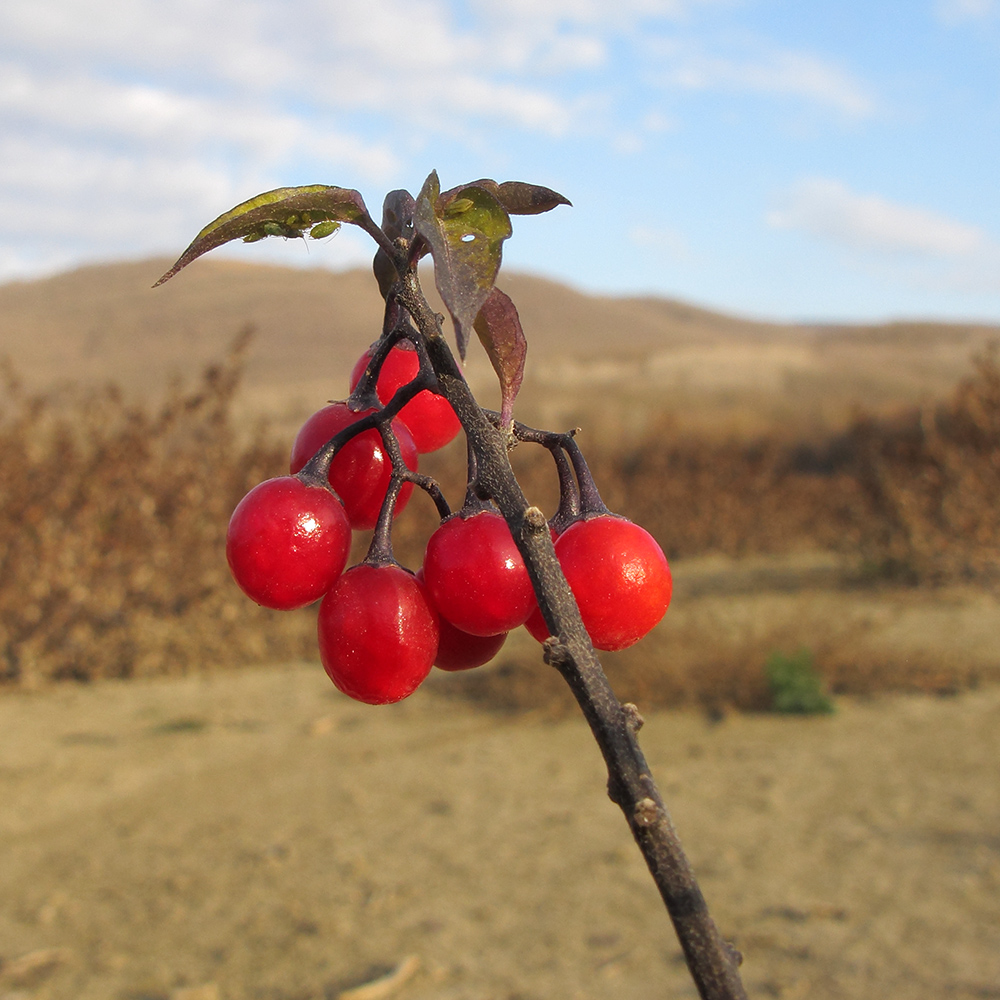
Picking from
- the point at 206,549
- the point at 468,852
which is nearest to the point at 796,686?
the point at 468,852

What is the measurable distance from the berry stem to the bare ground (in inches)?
111

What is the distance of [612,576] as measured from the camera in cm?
65

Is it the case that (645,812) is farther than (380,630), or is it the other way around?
(380,630)

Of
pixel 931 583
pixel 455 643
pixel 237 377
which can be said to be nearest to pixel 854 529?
pixel 931 583

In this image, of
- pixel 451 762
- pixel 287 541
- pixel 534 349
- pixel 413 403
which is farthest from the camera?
pixel 534 349

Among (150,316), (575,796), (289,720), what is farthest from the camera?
(150,316)

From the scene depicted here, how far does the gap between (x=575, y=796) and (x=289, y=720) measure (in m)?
2.00

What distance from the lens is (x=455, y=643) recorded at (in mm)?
740

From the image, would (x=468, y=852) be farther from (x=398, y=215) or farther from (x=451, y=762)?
(x=398, y=215)

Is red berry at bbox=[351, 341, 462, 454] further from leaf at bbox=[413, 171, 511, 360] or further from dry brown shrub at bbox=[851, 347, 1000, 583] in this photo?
dry brown shrub at bbox=[851, 347, 1000, 583]

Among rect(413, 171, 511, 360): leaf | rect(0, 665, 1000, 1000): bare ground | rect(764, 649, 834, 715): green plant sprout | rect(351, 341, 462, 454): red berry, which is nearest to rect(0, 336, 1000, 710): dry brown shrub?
rect(764, 649, 834, 715): green plant sprout

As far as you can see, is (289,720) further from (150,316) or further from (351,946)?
(150,316)

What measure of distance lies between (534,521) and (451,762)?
484 cm

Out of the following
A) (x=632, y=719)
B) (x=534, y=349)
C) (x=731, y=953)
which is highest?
(x=534, y=349)
